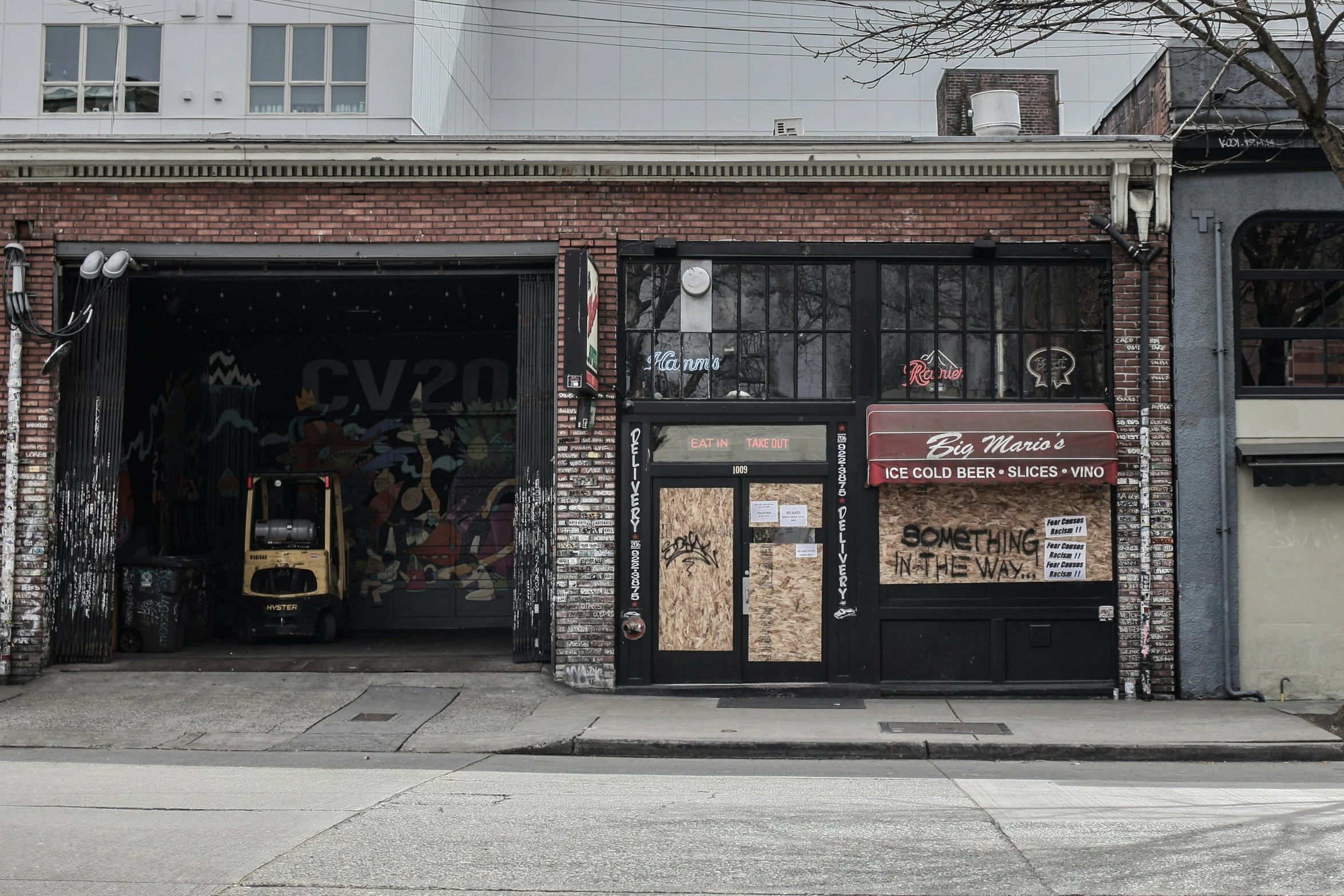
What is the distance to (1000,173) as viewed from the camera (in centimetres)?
1210

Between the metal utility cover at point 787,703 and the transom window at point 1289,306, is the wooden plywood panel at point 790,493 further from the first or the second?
the transom window at point 1289,306

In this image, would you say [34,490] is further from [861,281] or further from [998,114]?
[998,114]

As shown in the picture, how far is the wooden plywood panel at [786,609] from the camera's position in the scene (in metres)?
12.0

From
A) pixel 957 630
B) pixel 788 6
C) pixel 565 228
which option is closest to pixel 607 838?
pixel 957 630

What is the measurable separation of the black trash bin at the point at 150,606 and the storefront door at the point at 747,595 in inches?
237

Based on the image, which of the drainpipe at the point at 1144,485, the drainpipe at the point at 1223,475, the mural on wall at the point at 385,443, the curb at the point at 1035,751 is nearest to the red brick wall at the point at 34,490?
the mural on wall at the point at 385,443

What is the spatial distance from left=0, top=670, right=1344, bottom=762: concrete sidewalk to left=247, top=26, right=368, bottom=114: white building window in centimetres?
1406

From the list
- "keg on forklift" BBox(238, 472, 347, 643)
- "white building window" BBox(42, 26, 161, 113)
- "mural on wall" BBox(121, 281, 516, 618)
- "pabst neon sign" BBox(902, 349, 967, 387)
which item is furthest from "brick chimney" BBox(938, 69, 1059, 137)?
"white building window" BBox(42, 26, 161, 113)

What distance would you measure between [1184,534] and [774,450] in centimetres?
430

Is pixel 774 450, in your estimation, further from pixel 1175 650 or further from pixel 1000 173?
pixel 1175 650

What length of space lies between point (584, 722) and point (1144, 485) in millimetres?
6187

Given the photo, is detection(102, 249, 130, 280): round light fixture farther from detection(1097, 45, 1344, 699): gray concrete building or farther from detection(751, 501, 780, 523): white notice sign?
detection(1097, 45, 1344, 699): gray concrete building

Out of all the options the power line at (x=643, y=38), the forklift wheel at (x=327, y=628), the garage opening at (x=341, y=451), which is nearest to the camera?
the forklift wheel at (x=327, y=628)

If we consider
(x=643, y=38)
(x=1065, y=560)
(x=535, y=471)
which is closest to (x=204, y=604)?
(x=535, y=471)
